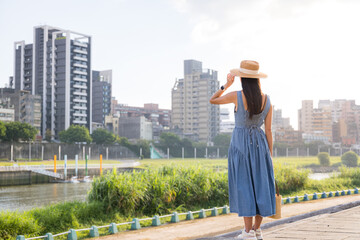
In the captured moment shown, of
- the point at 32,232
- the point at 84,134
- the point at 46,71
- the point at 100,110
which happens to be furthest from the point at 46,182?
the point at 100,110

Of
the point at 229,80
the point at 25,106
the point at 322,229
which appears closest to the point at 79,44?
the point at 25,106

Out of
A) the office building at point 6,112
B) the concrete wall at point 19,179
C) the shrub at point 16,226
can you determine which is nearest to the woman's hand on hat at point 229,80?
the shrub at point 16,226

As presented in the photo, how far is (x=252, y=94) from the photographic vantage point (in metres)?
3.45

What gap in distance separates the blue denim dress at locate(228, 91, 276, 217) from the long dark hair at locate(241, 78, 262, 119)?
51 mm

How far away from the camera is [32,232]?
7410mm

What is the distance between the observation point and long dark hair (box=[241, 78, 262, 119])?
343 cm

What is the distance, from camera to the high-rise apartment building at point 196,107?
11438cm

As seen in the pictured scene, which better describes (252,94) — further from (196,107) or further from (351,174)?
(196,107)

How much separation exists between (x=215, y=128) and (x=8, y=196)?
89374mm

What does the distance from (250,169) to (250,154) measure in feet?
0.40

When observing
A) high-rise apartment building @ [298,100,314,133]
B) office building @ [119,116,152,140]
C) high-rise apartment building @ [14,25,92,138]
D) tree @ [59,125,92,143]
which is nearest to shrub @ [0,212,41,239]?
tree @ [59,125,92,143]

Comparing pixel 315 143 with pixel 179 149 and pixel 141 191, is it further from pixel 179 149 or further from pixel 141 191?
pixel 141 191

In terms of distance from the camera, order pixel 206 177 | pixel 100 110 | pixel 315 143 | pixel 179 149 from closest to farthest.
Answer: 1. pixel 206 177
2. pixel 179 149
3. pixel 315 143
4. pixel 100 110

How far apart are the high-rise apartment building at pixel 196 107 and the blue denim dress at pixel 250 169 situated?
360 ft
